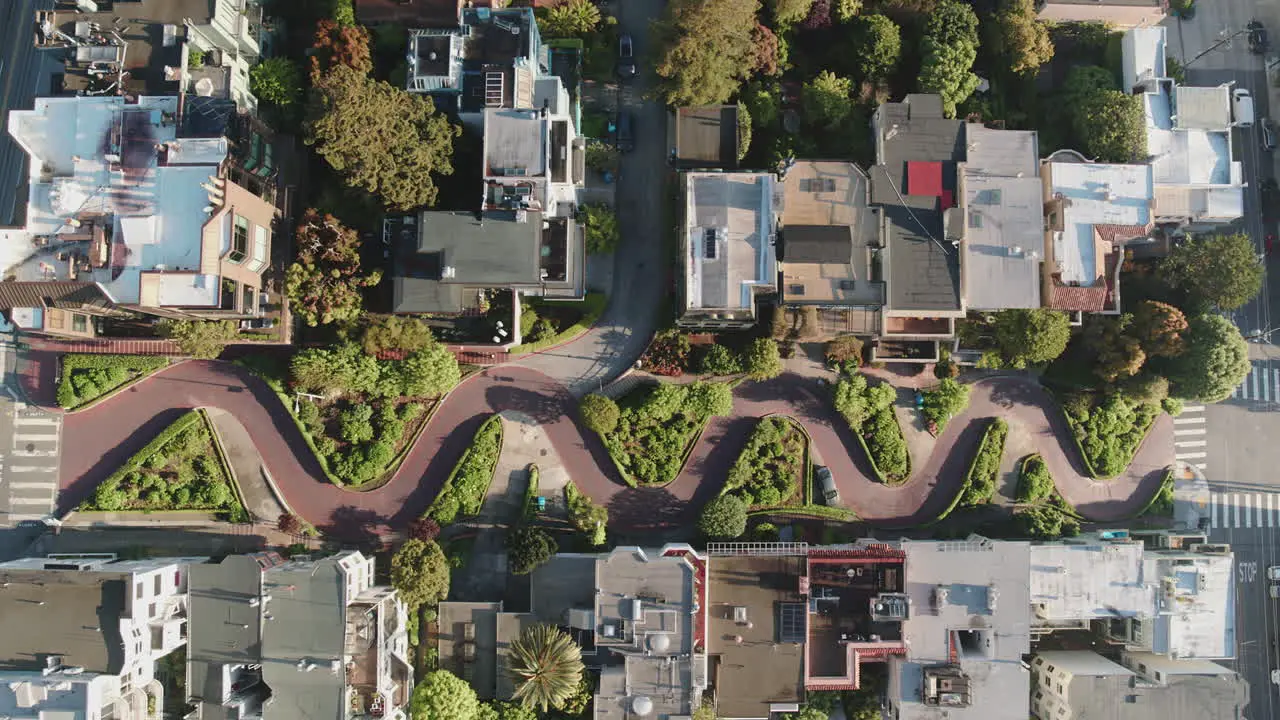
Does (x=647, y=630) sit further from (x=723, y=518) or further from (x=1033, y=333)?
(x=1033, y=333)

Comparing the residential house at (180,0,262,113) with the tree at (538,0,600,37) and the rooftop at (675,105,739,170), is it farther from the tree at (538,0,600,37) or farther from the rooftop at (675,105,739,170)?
the rooftop at (675,105,739,170)

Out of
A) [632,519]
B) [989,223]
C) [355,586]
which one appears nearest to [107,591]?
[355,586]

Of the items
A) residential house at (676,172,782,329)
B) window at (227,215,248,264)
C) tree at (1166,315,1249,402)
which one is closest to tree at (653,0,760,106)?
residential house at (676,172,782,329)

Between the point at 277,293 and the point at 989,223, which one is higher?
the point at 989,223

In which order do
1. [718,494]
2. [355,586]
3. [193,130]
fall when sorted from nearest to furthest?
[193,130], [355,586], [718,494]

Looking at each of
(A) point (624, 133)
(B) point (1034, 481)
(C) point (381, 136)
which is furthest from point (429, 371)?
(B) point (1034, 481)

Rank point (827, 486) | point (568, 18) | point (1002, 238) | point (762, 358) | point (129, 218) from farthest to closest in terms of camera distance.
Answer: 1. point (827, 486)
2. point (568, 18)
3. point (762, 358)
4. point (1002, 238)
5. point (129, 218)

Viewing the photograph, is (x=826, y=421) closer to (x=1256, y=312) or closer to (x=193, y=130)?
(x=1256, y=312)

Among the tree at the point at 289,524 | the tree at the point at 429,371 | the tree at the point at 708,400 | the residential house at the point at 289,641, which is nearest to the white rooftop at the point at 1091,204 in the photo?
the tree at the point at 708,400
